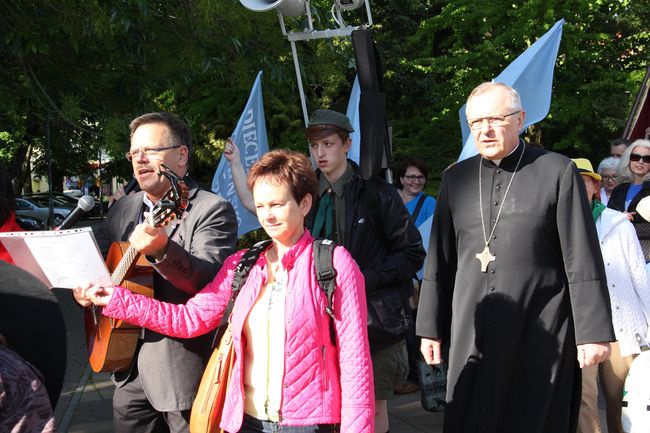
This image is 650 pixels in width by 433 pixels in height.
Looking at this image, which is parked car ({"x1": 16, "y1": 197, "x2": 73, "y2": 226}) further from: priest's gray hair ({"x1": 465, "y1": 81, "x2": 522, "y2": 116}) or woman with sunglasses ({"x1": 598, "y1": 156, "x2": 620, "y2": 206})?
priest's gray hair ({"x1": 465, "y1": 81, "x2": 522, "y2": 116})

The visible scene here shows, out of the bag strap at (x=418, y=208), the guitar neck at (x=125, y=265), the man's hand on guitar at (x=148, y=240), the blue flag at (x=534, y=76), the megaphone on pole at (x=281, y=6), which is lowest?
the bag strap at (x=418, y=208)

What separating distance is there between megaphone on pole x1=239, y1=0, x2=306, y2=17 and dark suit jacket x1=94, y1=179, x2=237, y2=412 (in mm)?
3318

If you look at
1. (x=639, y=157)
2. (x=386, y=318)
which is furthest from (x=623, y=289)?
(x=639, y=157)

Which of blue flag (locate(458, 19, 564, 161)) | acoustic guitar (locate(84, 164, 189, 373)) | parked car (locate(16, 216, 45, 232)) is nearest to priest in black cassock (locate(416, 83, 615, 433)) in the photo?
acoustic guitar (locate(84, 164, 189, 373))

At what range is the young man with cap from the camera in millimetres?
4363

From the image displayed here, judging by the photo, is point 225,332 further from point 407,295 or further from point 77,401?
point 77,401

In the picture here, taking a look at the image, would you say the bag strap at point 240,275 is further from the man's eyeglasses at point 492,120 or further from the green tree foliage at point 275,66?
the green tree foliage at point 275,66

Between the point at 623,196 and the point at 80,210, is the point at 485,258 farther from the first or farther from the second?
the point at 623,196

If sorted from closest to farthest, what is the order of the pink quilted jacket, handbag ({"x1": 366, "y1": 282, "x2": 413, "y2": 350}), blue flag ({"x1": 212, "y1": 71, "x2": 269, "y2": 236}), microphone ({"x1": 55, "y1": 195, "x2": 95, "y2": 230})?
the pink quilted jacket < microphone ({"x1": 55, "y1": 195, "x2": 95, "y2": 230}) < handbag ({"x1": 366, "y1": 282, "x2": 413, "y2": 350}) < blue flag ({"x1": 212, "y1": 71, "x2": 269, "y2": 236})

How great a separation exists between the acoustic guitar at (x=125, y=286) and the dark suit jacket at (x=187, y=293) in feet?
0.23

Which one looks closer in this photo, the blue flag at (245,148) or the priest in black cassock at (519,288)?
the priest in black cassock at (519,288)

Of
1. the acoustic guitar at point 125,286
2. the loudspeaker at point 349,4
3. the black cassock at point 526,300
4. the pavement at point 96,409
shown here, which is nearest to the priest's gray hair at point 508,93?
the black cassock at point 526,300

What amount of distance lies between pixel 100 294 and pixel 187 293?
0.44m

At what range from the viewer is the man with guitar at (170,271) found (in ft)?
11.3
